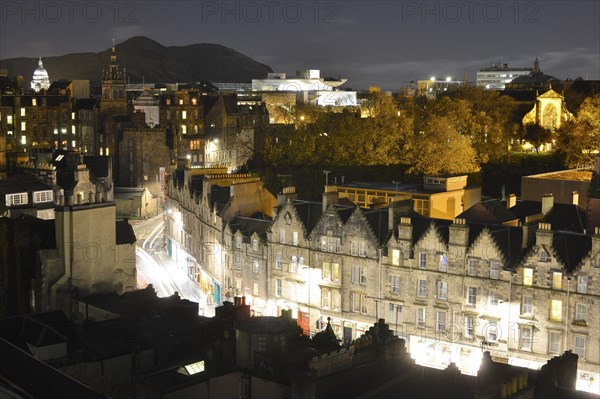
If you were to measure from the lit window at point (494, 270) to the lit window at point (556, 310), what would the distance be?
8.49ft

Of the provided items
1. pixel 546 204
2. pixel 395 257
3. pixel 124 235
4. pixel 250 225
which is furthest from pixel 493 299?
pixel 124 235

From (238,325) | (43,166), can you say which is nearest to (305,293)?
(238,325)

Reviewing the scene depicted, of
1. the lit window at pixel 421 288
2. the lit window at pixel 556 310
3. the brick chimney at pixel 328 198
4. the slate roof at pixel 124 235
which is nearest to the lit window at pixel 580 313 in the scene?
the lit window at pixel 556 310

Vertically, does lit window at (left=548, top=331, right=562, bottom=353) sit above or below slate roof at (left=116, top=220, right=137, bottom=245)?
below

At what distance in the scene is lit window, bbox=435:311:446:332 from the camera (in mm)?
37688

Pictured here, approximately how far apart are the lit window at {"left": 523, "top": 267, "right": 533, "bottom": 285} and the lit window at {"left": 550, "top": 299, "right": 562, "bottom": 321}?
3.99 ft

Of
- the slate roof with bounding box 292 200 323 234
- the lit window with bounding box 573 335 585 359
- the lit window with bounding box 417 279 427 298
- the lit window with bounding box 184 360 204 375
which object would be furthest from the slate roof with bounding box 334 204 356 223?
the lit window with bounding box 184 360 204 375

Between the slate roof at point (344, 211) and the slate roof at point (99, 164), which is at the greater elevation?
the slate roof at point (99, 164)

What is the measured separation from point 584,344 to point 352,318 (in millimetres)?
11113

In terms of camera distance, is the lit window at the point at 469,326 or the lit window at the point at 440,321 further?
the lit window at the point at 440,321

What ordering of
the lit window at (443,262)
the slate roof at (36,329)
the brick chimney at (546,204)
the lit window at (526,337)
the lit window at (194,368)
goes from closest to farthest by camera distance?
the lit window at (194,368), the slate roof at (36,329), the lit window at (526,337), the lit window at (443,262), the brick chimney at (546,204)

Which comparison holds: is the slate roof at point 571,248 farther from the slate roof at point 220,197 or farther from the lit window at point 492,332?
the slate roof at point 220,197

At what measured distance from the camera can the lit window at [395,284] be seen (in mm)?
39281

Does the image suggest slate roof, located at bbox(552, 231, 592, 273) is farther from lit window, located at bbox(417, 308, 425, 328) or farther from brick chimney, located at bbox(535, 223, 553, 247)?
lit window, located at bbox(417, 308, 425, 328)
